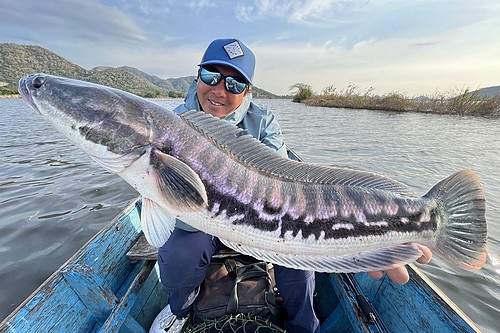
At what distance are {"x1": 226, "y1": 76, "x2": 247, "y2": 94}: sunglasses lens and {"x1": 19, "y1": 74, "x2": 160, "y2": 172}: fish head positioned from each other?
52.1 inches

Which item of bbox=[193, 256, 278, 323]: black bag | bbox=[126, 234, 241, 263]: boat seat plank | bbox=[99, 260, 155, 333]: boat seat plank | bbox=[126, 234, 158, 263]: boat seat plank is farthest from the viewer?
bbox=[126, 234, 158, 263]: boat seat plank

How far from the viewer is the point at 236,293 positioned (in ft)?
9.55

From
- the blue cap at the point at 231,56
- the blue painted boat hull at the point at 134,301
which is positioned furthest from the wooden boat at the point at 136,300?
the blue cap at the point at 231,56

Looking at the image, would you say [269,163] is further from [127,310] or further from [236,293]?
[127,310]

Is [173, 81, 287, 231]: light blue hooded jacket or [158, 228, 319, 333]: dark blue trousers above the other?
[173, 81, 287, 231]: light blue hooded jacket

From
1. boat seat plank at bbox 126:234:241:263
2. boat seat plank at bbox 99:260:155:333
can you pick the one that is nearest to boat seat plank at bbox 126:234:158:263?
boat seat plank at bbox 126:234:241:263

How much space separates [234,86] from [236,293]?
2.22 meters

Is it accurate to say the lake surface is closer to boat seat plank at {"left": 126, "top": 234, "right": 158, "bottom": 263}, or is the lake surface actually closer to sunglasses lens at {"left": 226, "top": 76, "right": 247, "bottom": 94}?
boat seat plank at {"left": 126, "top": 234, "right": 158, "bottom": 263}

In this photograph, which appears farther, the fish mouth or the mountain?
the mountain

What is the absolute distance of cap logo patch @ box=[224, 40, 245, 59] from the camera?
125 inches

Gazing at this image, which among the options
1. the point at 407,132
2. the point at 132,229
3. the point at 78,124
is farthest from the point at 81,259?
the point at 407,132

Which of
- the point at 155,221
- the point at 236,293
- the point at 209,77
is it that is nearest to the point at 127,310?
the point at 236,293

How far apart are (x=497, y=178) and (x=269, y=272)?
1090 cm

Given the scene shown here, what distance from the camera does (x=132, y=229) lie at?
3.96 m
